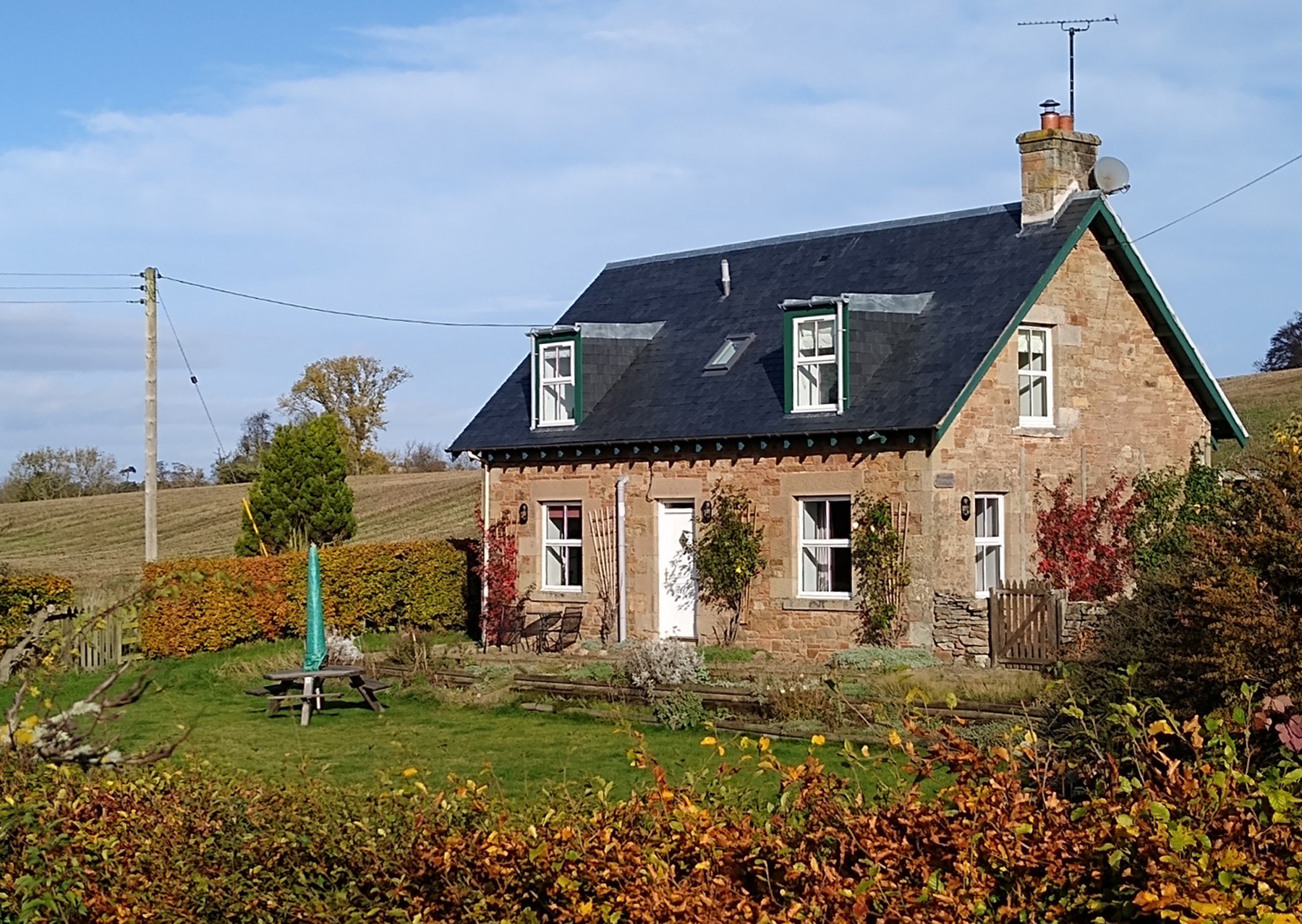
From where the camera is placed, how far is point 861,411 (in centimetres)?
2158

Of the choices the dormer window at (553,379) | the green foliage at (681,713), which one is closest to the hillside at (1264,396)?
the dormer window at (553,379)

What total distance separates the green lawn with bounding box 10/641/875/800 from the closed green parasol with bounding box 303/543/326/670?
667 mm

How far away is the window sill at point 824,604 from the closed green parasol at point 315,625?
6716 mm

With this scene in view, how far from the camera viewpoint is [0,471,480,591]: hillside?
4962 cm

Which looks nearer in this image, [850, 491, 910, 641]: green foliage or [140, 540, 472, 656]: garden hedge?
[850, 491, 910, 641]: green foliage

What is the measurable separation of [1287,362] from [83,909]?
83.9m

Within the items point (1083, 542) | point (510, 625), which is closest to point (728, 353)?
point (510, 625)

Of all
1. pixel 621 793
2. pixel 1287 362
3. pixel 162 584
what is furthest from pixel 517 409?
pixel 1287 362

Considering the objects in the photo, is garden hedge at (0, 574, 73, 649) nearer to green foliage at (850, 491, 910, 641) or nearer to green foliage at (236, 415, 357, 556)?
green foliage at (236, 415, 357, 556)

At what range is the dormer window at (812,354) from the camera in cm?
2212

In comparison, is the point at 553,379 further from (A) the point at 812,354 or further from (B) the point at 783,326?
(A) the point at 812,354

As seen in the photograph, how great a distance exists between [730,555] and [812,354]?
317 centimetres

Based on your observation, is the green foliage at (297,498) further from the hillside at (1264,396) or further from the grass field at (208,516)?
the hillside at (1264,396)

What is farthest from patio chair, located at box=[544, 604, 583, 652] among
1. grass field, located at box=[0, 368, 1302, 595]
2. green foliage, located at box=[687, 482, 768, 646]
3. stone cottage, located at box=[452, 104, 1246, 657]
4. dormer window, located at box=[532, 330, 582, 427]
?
grass field, located at box=[0, 368, 1302, 595]
